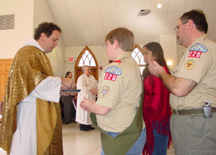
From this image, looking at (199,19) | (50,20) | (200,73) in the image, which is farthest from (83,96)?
(200,73)

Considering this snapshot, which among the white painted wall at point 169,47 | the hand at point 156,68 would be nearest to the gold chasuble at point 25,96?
the hand at point 156,68

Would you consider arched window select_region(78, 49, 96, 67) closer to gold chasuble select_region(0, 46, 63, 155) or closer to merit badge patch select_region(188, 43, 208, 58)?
gold chasuble select_region(0, 46, 63, 155)

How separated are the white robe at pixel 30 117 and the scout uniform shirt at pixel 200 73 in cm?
109

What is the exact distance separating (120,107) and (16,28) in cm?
561

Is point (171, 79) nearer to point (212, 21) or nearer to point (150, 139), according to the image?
point (150, 139)

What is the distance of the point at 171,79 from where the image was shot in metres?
1.28

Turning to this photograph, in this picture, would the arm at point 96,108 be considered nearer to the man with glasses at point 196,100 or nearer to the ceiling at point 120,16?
the man with glasses at point 196,100

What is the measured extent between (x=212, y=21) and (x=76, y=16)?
4571 mm

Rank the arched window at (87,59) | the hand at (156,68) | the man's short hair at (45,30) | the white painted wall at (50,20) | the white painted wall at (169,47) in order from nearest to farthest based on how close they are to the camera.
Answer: the hand at (156,68) → the man's short hair at (45,30) → the white painted wall at (50,20) → the white painted wall at (169,47) → the arched window at (87,59)

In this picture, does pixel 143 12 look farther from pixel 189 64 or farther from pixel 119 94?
pixel 119 94

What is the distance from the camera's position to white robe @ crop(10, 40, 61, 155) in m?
1.78

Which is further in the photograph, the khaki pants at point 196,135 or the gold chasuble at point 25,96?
the gold chasuble at point 25,96

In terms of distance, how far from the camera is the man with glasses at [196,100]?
1.21 meters

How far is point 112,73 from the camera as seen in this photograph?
48.7 inches
